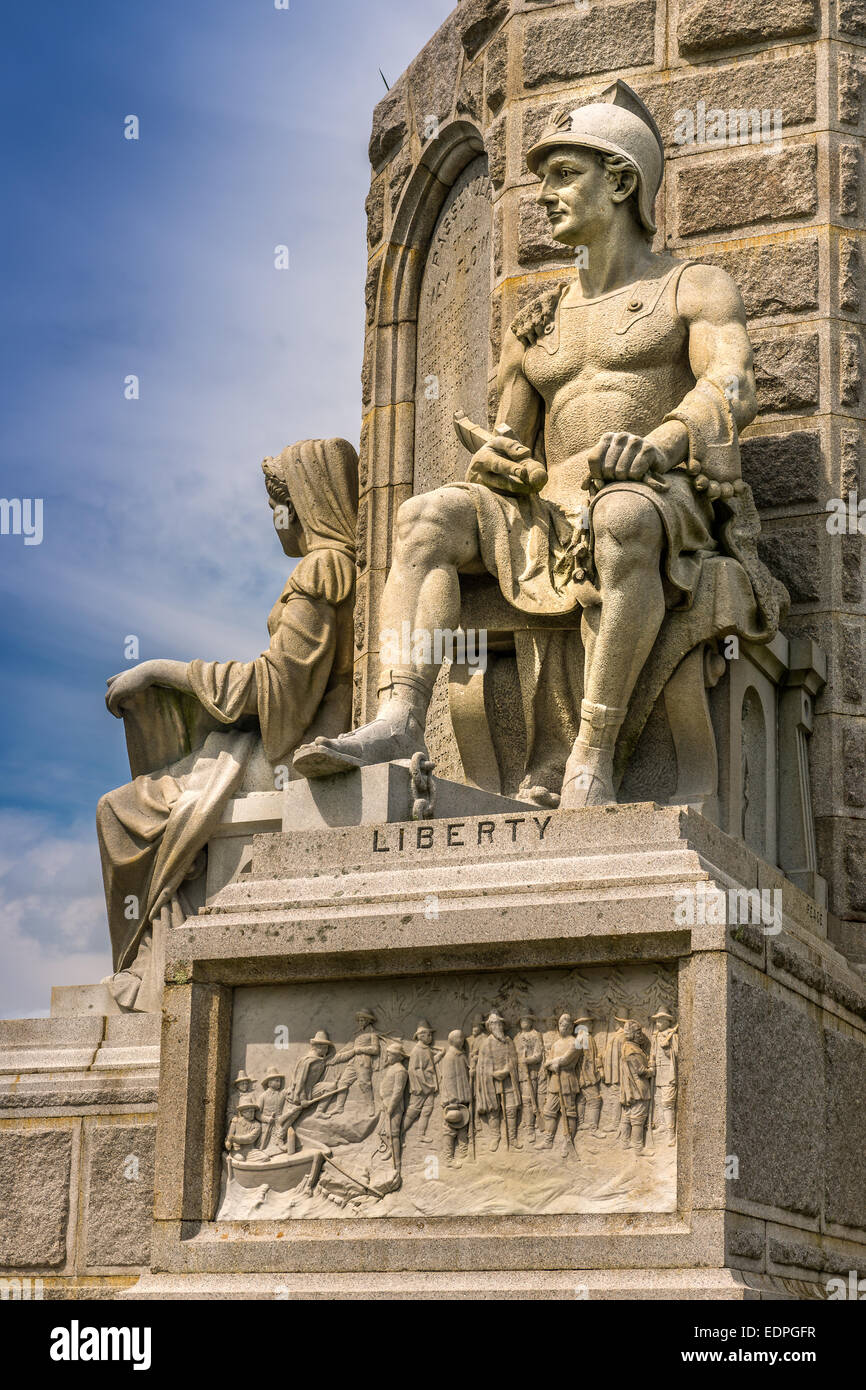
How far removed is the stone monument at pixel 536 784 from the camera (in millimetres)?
7344

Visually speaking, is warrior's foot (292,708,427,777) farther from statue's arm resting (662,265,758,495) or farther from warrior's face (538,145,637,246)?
warrior's face (538,145,637,246)

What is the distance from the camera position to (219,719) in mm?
11250

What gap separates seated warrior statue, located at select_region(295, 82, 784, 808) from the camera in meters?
8.52

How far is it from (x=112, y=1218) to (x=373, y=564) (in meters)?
4.30

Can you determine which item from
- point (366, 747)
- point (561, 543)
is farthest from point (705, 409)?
point (366, 747)

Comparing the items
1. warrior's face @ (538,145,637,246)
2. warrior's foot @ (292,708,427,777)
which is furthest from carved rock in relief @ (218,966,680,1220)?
warrior's face @ (538,145,637,246)

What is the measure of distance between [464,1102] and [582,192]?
4266 mm

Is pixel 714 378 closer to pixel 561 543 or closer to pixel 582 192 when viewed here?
pixel 561 543

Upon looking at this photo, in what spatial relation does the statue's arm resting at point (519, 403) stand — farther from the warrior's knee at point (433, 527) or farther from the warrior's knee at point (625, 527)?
the warrior's knee at point (625, 527)

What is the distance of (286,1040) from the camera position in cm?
788
